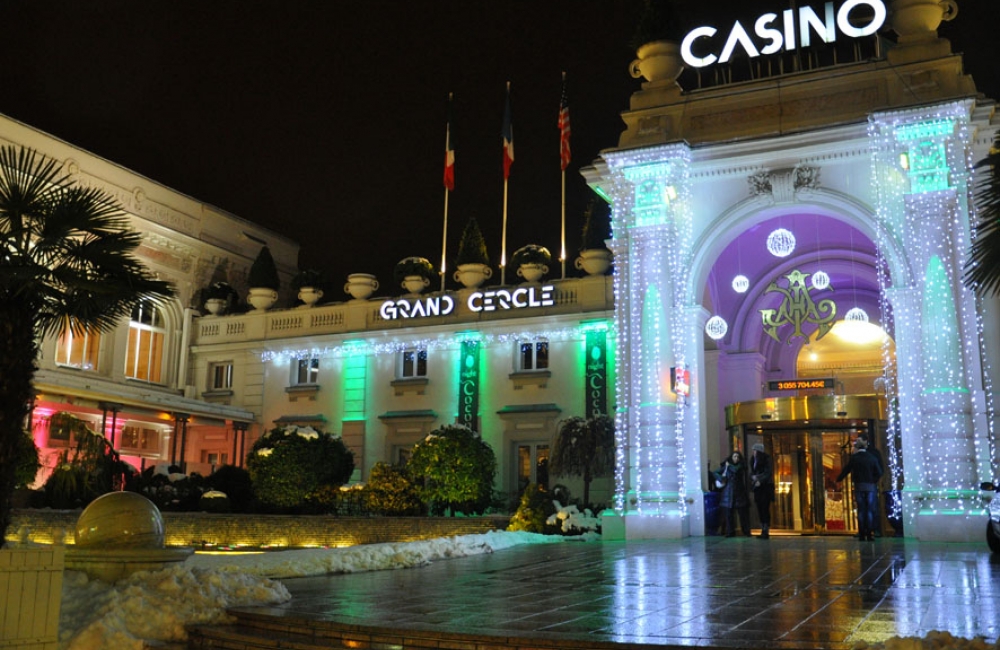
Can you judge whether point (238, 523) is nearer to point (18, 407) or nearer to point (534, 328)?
point (534, 328)

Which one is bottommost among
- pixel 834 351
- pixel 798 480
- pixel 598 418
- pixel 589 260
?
pixel 798 480

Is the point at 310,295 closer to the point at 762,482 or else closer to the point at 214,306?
the point at 214,306

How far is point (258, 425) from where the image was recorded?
31703 mm

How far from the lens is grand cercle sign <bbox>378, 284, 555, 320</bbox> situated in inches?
1099

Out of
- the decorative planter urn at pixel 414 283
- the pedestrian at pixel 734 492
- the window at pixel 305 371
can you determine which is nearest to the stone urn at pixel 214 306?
the window at pixel 305 371

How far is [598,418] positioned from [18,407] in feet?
54.8

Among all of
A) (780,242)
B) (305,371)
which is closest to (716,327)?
(780,242)

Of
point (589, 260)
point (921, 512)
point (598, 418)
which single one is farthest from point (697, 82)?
point (921, 512)

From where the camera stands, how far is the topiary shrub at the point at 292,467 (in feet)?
81.9

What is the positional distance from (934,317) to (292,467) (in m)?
16.2

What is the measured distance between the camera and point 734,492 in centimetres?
1905

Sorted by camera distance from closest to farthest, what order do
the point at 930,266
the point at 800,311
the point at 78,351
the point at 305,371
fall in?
the point at 930,266
the point at 800,311
the point at 78,351
the point at 305,371

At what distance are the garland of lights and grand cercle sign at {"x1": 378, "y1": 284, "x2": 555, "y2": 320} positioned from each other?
11.2m

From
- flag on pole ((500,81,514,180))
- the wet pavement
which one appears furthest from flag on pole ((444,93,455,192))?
the wet pavement
